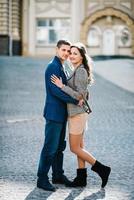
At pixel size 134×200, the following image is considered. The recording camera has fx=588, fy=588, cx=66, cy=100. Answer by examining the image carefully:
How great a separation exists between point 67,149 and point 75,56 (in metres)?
3.10

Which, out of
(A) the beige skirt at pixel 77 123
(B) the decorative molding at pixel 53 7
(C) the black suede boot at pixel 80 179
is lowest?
(C) the black suede boot at pixel 80 179

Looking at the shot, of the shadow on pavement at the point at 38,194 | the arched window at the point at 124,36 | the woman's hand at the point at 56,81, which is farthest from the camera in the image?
the arched window at the point at 124,36

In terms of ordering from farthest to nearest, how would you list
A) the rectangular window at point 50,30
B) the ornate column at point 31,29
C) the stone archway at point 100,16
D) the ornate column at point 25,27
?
the rectangular window at point 50,30
the ornate column at point 31,29
the ornate column at point 25,27
the stone archway at point 100,16

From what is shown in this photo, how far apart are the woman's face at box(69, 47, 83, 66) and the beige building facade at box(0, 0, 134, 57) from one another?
43955 millimetres

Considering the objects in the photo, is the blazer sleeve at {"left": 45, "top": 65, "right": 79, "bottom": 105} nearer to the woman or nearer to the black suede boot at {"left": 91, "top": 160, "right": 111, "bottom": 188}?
the woman

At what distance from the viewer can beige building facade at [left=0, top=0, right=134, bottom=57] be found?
5081 centimetres

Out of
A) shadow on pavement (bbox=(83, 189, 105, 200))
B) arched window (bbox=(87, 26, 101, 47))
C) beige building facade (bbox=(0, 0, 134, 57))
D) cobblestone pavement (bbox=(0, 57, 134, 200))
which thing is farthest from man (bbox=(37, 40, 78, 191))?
arched window (bbox=(87, 26, 101, 47))

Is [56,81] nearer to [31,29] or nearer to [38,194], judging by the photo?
[38,194]

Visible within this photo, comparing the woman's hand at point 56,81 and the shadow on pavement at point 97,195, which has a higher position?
the woman's hand at point 56,81

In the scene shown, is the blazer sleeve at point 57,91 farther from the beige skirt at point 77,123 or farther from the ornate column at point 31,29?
the ornate column at point 31,29

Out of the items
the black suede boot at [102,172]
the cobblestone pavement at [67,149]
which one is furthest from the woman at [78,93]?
the cobblestone pavement at [67,149]

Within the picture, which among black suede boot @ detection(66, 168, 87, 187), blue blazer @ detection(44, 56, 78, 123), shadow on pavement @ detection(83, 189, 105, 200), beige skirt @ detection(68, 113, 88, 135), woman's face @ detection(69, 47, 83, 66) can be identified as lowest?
shadow on pavement @ detection(83, 189, 105, 200)

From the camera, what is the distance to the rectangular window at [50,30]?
170 feet

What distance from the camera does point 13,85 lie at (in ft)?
72.0
